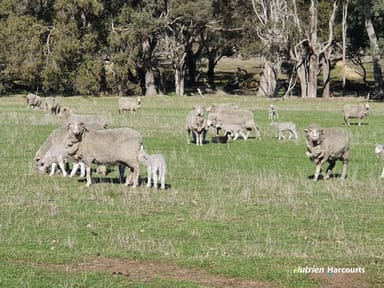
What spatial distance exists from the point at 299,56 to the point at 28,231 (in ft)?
181

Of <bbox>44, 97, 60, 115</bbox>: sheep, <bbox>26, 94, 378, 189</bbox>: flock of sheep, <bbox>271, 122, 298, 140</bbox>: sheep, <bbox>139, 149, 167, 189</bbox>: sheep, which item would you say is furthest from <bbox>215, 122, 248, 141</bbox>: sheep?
<bbox>44, 97, 60, 115</bbox>: sheep

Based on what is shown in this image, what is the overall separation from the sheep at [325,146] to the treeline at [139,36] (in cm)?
4263

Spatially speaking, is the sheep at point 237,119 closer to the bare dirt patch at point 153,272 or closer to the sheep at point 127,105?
the sheep at point 127,105

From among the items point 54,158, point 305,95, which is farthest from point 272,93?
point 54,158

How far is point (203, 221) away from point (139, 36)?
2096 inches

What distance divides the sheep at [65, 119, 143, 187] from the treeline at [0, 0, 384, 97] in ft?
150

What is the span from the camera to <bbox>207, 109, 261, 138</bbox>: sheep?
33625mm

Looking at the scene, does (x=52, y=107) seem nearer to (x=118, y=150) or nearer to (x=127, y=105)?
(x=127, y=105)

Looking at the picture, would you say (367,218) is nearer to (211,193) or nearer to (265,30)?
(211,193)

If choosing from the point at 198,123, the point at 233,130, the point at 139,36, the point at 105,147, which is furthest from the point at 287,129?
the point at 139,36

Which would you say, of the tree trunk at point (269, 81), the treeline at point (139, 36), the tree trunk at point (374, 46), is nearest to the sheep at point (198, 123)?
the treeline at point (139, 36)

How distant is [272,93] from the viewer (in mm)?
69312

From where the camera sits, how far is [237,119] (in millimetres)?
34094

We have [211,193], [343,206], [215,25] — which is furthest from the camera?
[215,25]
